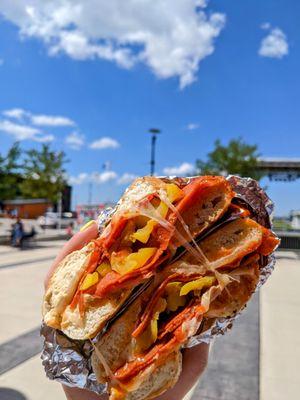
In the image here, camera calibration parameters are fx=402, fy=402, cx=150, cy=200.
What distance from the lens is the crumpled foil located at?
183 centimetres

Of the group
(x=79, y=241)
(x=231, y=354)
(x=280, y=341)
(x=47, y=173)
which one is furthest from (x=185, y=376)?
(x=47, y=173)

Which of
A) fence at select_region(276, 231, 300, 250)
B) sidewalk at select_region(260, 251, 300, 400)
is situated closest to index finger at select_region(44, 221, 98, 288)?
sidewalk at select_region(260, 251, 300, 400)

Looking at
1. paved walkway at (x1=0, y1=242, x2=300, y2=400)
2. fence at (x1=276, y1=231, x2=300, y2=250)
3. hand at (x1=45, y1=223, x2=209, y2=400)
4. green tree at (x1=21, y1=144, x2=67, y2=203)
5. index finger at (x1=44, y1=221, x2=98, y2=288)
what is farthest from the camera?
green tree at (x1=21, y1=144, x2=67, y2=203)

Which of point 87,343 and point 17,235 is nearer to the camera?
point 87,343

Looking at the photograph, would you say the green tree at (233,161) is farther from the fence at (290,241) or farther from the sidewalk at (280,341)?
the sidewalk at (280,341)

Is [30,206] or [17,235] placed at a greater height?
[17,235]

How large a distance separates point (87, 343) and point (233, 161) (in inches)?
770

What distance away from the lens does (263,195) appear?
1.99 m

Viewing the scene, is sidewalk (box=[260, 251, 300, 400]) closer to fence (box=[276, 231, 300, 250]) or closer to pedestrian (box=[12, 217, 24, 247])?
pedestrian (box=[12, 217, 24, 247])

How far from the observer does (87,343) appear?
5.84 feet

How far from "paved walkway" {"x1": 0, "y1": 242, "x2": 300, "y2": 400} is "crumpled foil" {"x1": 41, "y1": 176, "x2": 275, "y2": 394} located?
5.85 ft

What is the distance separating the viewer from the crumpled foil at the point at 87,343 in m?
1.83

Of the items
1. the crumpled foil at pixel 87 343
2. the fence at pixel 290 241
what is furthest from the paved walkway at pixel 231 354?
the fence at pixel 290 241

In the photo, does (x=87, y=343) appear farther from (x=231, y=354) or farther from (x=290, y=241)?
(x=290, y=241)
